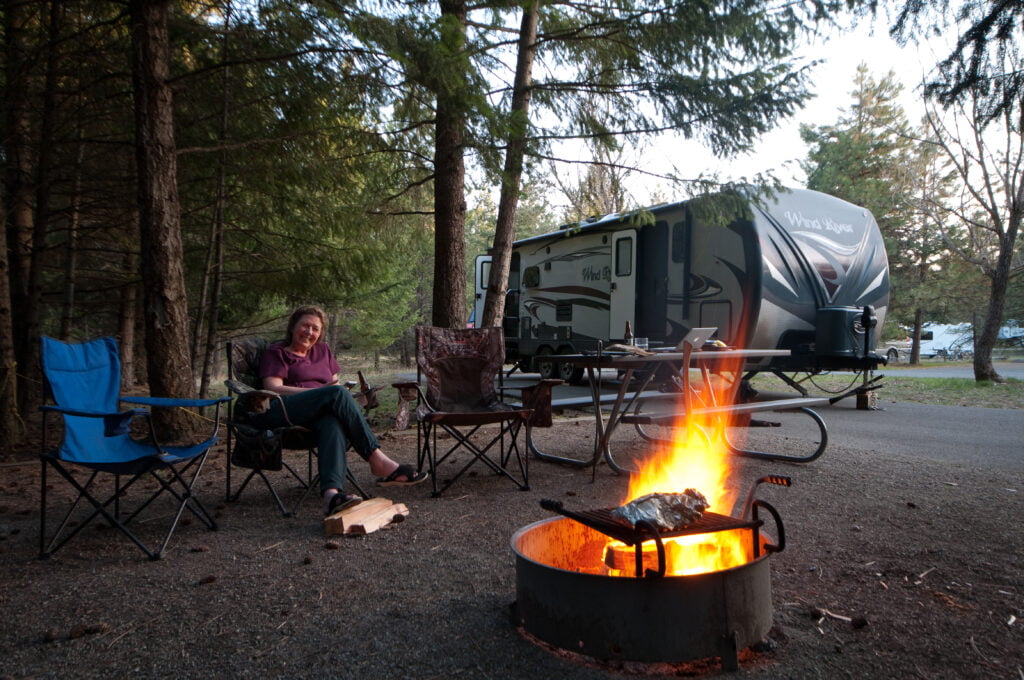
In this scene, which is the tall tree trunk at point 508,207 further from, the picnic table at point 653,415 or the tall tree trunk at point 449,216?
the picnic table at point 653,415

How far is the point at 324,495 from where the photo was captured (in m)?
3.00

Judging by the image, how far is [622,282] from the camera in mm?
8461

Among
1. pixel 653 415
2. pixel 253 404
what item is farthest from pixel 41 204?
pixel 653 415

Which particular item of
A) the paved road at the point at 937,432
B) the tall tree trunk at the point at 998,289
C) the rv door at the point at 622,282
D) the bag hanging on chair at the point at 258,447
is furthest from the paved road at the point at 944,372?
the bag hanging on chair at the point at 258,447

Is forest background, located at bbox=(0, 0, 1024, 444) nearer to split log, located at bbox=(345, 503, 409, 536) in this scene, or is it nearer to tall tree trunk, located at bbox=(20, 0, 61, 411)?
tall tree trunk, located at bbox=(20, 0, 61, 411)

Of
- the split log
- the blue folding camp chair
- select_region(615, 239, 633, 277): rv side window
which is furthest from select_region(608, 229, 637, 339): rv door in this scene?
the blue folding camp chair

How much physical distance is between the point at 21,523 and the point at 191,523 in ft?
2.41

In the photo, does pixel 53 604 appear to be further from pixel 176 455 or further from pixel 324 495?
pixel 324 495

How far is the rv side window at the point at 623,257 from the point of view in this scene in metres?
8.35

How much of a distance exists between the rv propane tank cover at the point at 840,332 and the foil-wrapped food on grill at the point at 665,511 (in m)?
5.79

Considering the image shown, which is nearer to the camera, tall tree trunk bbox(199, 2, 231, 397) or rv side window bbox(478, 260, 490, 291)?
tall tree trunk bbox(199, 2, 231, 397)

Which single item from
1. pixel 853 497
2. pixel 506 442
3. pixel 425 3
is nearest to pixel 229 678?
pixel 853 497

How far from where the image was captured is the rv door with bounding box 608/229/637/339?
8.32 meters

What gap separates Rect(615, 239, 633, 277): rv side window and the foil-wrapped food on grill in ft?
21.5
